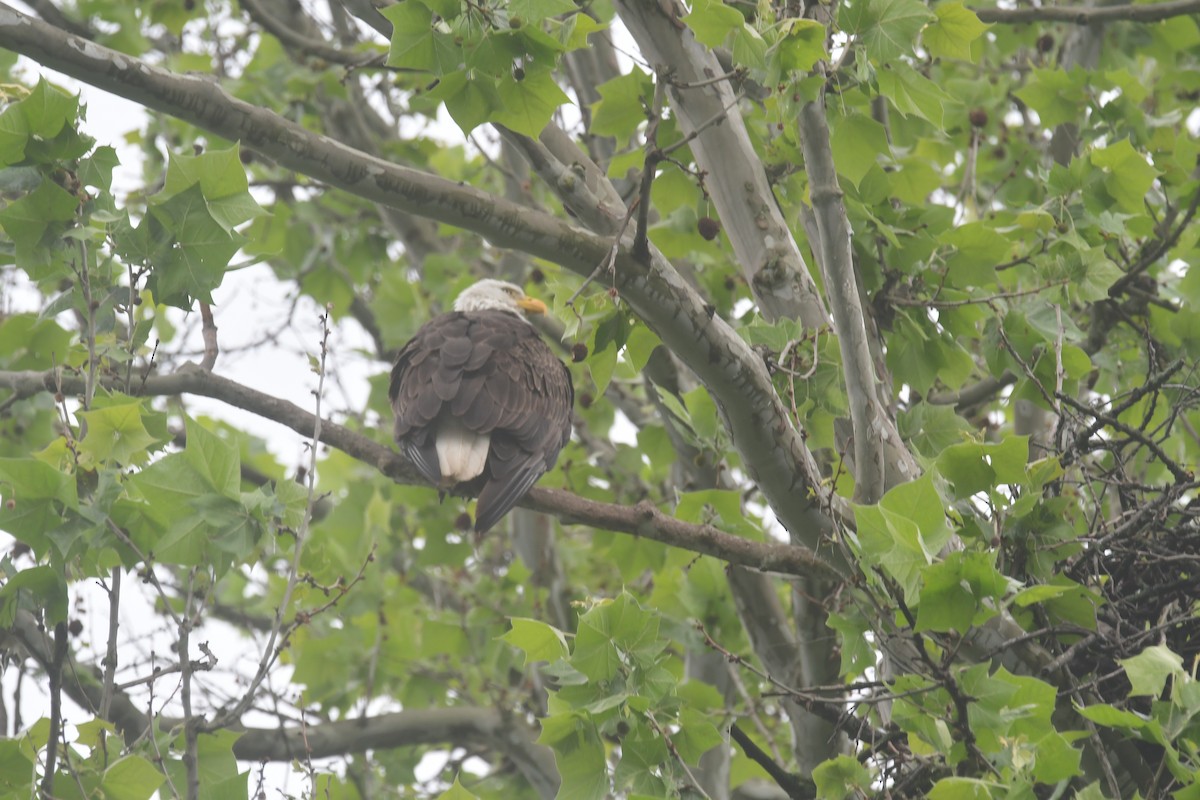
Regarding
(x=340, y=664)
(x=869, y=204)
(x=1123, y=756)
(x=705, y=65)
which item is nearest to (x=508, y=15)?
(x=705, y=65)

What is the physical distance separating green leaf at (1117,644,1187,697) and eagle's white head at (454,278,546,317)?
4599 millimetres

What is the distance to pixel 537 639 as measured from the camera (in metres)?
3.55

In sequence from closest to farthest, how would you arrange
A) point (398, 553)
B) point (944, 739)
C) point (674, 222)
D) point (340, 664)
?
1. point (944, 739)
2. point (674, 222)
3. point (340, 664)
4. point (398, 553)

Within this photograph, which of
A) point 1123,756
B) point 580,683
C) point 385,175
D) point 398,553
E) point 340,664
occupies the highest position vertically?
point 398,553

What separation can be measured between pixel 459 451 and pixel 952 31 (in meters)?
2.43

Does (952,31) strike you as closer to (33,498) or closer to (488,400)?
(488,400)

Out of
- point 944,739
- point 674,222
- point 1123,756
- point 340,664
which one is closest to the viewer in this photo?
point 944,739

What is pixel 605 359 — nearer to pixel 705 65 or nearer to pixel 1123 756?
pixel 705 65

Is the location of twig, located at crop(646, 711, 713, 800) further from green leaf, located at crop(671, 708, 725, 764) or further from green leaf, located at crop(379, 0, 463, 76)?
green leaf, located at crop(379, 0, 463, 76)

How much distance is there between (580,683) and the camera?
347cm

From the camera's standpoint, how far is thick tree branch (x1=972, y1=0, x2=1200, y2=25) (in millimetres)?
5367

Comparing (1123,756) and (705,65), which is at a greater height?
(705,65)

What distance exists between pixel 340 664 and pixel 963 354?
413cm

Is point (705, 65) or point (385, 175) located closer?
point (385, 175)
